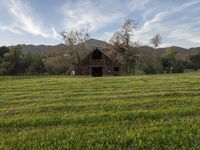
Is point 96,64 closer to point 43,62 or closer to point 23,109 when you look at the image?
point 43,62

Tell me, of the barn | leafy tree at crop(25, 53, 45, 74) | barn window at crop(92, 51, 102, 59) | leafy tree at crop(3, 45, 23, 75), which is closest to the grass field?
the barn

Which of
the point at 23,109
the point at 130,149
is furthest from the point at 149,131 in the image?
the point at 23,109

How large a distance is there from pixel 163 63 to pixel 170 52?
11450 mm

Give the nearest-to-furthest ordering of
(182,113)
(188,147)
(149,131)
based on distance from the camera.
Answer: (188,147) < (149,131) < (182,113)

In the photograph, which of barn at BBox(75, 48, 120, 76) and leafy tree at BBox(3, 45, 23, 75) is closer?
barn at BBox(75, 48, 120, 76)

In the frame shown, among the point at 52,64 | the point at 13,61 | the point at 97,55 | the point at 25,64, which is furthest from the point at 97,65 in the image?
the point at 13,61

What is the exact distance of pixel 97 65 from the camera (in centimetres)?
4859

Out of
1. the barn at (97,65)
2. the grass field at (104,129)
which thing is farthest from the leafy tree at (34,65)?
the grass field at (104,129)

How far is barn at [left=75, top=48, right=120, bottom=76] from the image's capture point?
48.6 m

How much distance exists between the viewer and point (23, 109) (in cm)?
873

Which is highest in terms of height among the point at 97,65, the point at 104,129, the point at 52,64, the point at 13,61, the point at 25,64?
the point at 13,61

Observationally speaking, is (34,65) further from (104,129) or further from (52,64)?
(104,129)

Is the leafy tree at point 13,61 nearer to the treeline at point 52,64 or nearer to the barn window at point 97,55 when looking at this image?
the treeline at point 52,64

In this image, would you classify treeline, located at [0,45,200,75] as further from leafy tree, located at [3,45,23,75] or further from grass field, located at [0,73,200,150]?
grass field, located at [0,73,200,150]
